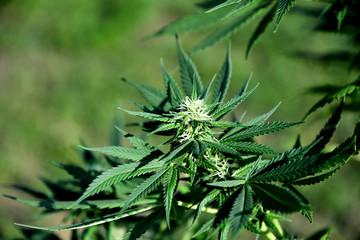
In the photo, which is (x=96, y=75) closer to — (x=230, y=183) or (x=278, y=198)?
(x=230, y=183)

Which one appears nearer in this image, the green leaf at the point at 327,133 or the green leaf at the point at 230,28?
the green leaf at the point at 327,133

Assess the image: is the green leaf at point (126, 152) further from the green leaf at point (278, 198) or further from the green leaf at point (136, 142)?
the green leaf at point (278, 198)

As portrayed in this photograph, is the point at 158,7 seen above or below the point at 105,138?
above

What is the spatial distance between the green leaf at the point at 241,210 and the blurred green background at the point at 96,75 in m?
2.97

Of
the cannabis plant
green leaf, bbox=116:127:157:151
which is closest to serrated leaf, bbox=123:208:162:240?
the cannabis plant

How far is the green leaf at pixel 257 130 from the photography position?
105 cm

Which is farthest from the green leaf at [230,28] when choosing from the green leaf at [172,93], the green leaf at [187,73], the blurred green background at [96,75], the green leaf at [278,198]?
the blurred green background at [96,75]

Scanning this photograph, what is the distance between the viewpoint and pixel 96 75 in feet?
16.7

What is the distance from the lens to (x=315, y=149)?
3.99ft

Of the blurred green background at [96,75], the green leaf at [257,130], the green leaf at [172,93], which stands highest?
the green leaf at [172,93]

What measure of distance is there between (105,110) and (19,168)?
1.27 metres

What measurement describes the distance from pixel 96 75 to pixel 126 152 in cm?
420

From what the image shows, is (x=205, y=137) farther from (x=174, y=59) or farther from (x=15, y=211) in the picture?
(x=174, y=59)

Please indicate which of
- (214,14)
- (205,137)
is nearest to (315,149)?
(205,137)
